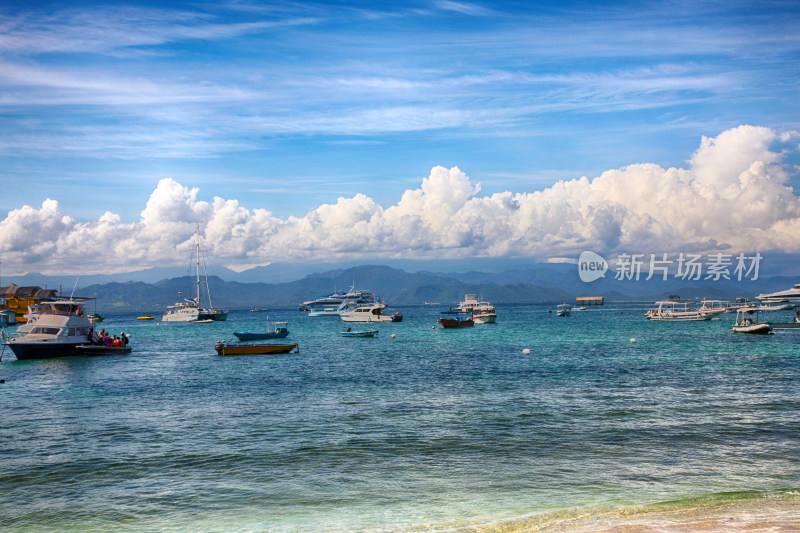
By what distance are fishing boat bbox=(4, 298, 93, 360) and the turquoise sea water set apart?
17222 mm

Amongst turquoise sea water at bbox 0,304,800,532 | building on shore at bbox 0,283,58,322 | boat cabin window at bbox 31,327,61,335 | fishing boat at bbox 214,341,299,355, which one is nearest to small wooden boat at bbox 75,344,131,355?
boat cabin window at bbox 31,327,61,335

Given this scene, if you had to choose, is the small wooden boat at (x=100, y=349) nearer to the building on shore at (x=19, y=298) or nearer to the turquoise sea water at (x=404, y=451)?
the turquoise sea water at (x=404, y=451)

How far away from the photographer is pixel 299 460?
69.8ft

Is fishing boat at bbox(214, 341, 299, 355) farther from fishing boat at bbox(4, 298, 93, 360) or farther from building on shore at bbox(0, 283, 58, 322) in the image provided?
building on shore at bbox(0, 283, 58, 322)

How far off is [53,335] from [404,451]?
53.5 meters

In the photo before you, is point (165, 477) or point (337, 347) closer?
point (165, 477)

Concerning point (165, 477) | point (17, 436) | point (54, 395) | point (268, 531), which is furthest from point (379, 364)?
point (268, 531)

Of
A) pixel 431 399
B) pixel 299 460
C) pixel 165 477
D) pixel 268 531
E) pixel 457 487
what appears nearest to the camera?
pixel 268 531

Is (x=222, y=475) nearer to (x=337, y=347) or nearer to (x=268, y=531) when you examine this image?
(x=268, y=531)

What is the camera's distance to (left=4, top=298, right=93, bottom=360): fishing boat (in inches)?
2392

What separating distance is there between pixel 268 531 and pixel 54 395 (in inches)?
1185

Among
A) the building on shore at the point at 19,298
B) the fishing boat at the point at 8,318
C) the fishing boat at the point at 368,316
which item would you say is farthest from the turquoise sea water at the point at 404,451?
the building on shore at the point at 19,298

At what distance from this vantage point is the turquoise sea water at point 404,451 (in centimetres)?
1589

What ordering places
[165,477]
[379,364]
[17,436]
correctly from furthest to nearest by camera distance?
[379,364]
[17,436]
[165,477]
